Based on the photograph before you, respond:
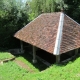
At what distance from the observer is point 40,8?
26.4 metres

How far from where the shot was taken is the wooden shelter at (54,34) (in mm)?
13984

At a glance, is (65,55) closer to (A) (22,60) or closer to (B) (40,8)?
(A) (22,60)

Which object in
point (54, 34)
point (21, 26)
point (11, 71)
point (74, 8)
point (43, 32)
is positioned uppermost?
point (74, 8)

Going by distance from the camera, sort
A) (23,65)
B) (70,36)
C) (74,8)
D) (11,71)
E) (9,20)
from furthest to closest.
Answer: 1. (74,8)
2. (9,20)
3. (23,65)
4. (70,36)
5. (11,71)

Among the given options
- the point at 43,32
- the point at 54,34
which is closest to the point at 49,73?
the point at 54,34

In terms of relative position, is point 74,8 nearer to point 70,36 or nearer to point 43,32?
point 43,32

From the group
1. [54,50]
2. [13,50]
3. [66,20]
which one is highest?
[66,20]

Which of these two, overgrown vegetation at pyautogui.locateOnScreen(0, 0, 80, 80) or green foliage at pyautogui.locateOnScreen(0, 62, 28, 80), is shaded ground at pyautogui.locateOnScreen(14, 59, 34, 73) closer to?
overgrown vegetation at pyautogui.locateOnScreen(0, 0, 80, 80)

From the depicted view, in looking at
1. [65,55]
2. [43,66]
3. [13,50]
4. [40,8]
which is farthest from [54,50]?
[40,8]

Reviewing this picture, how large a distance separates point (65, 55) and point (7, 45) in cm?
755

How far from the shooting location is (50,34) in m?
15.5

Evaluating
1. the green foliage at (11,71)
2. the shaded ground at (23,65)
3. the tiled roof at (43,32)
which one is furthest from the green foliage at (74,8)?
the green foliage at (11,71)

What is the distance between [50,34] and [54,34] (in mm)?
516

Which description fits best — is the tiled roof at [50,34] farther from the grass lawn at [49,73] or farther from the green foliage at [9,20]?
the green foliage at [9,20]
